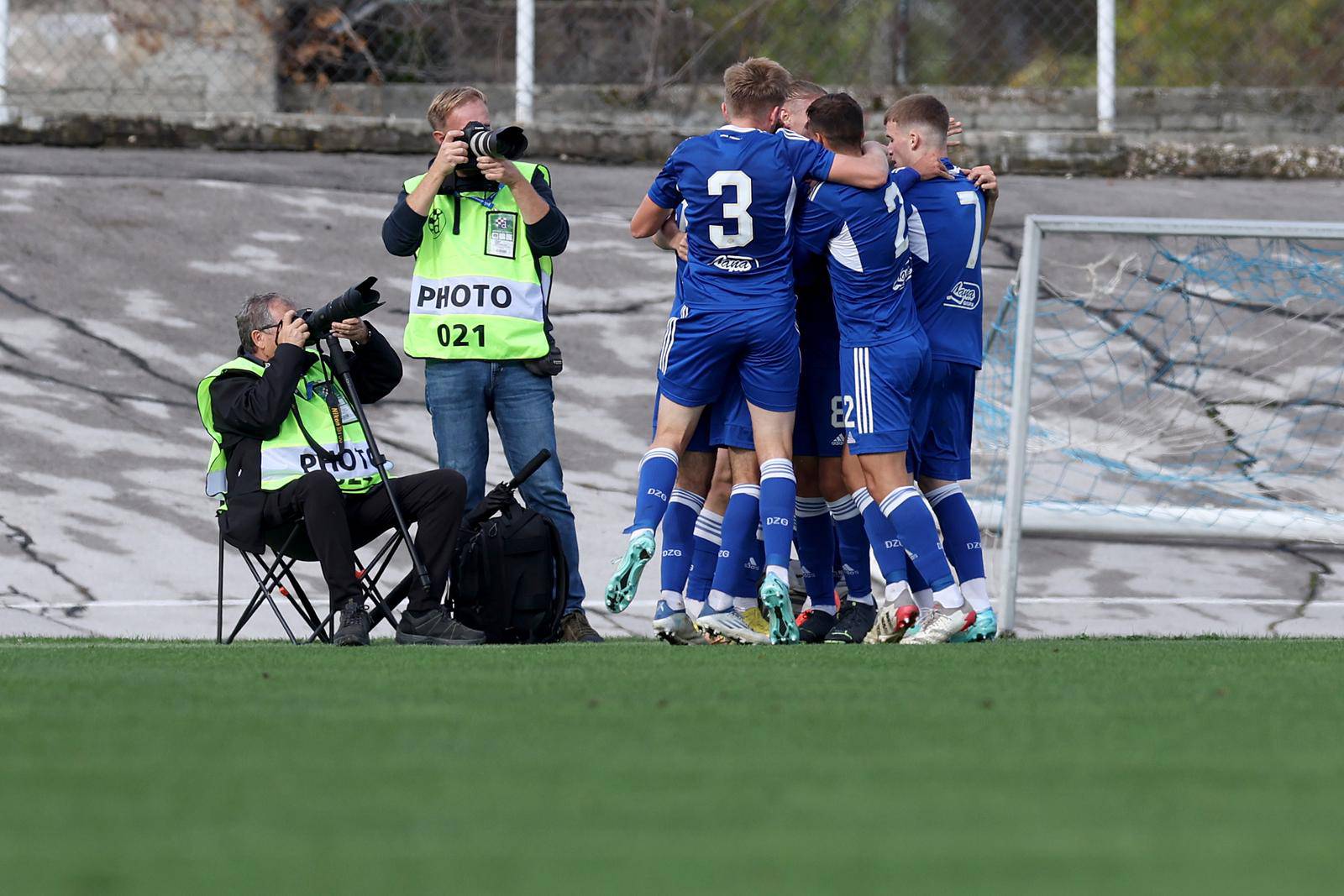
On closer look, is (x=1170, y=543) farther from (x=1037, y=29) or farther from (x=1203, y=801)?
(x=1203, y=801)

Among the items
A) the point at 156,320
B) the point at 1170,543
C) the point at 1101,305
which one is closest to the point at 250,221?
the point at 156,320

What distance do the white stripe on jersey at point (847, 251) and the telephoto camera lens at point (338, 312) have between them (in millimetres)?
1564

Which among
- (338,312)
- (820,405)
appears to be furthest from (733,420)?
(338,312)

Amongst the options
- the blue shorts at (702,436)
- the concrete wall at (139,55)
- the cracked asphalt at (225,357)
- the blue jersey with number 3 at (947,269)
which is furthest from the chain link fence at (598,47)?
the blue shorts at (702,436)

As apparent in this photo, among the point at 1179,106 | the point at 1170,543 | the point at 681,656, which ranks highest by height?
the point at 1179,106

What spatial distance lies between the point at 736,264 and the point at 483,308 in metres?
1.04

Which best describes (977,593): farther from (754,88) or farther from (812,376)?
(754,88)

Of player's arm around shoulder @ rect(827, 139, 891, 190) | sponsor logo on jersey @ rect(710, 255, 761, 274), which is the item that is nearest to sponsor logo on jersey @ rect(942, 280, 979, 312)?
player's arm around shoulder @ rect(827, 139, 891, 190)

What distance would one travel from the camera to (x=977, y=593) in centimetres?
614

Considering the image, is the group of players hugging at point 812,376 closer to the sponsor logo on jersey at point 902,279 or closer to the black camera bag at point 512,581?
the sponsor logo on jersey at point 902,279

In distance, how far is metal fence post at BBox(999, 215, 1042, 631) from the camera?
280 inches

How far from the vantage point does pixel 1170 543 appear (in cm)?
902

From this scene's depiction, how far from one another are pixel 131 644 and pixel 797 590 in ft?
7.46

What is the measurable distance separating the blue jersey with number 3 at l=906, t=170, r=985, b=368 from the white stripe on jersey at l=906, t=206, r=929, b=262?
0.02m
